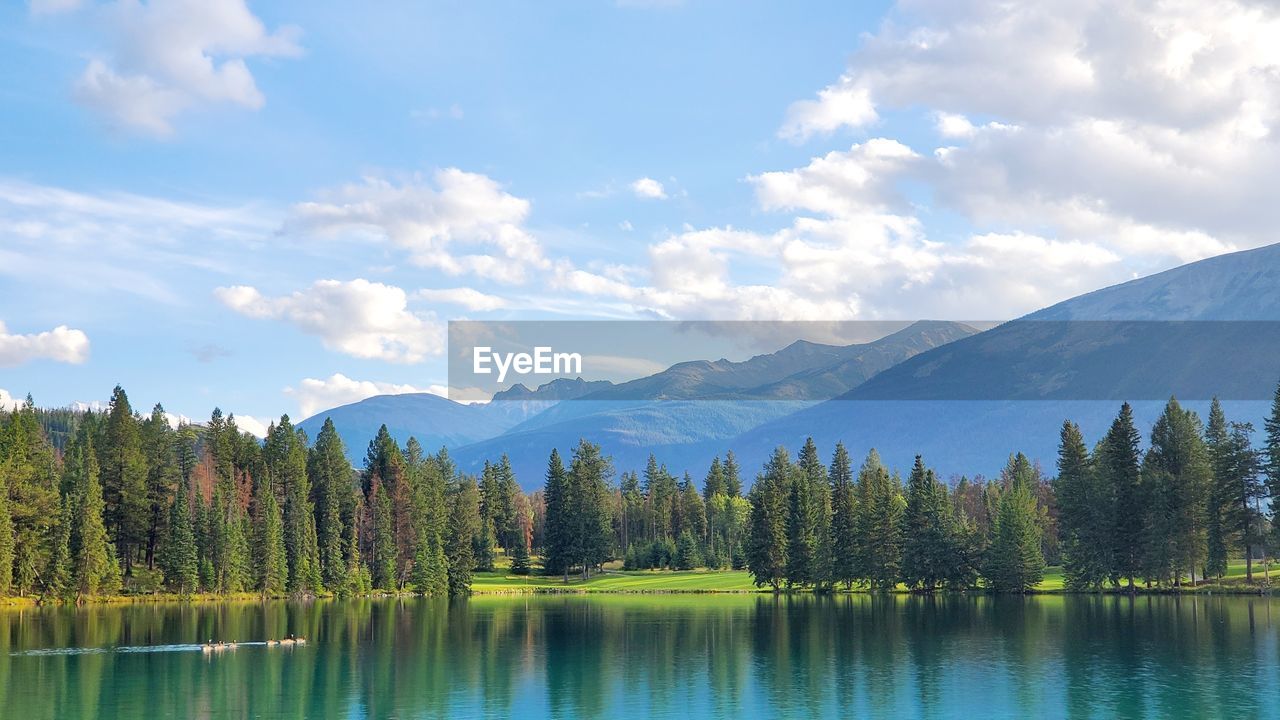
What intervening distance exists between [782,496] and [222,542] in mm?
77014

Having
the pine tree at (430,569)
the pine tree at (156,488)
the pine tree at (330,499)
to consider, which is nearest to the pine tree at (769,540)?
the pine tree at (430,569)

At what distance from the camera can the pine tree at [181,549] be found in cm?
13712

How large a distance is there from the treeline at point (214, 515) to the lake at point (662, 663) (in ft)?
37.9

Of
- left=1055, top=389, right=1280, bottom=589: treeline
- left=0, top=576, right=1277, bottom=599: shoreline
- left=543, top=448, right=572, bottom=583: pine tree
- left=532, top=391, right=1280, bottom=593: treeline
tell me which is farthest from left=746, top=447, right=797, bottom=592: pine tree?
left=543, top=448, right=572, bottom=583: pine tree

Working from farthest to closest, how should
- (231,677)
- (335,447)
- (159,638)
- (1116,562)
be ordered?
(335,447) < (1116,562) < (159,638) < (231,677)

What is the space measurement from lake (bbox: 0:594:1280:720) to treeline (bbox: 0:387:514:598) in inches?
455

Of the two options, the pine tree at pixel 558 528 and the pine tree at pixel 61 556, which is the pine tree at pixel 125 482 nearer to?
the pine tree at pixel 61 556

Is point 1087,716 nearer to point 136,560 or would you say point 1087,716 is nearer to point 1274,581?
point 1274,581

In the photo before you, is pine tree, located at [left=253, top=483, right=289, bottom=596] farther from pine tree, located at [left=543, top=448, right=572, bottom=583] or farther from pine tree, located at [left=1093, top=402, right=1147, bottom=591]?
pine tree, located at [left=1093, top=402, right=1147, bottom=591]

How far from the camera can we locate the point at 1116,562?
5246 inches

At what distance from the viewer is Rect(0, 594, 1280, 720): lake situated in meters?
55.9

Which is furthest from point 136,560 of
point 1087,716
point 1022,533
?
point 1087,716

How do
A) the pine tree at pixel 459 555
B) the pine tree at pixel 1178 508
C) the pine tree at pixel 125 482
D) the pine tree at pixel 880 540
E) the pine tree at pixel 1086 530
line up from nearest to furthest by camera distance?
the pine tree at pixel 1178 508 < the pine tree at pixel 1086 530 < the pine tree at pixel 125 482 < the pine tree at pixel 880 540 < the pine tree at pixel 459 555

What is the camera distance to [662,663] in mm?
74500
